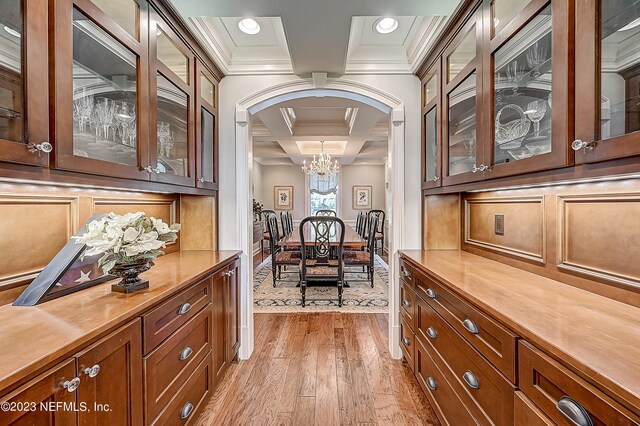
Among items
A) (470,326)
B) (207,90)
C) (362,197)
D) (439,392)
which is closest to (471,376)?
(470,326)

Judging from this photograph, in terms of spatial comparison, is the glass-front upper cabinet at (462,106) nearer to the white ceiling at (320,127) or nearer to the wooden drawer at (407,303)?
the wooden drawer at (407,303)

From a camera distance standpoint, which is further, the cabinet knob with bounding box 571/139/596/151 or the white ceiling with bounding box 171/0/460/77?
the white ceiling with bounding box 171/0/460/77

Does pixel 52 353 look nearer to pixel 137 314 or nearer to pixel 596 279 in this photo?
pixel 137 314

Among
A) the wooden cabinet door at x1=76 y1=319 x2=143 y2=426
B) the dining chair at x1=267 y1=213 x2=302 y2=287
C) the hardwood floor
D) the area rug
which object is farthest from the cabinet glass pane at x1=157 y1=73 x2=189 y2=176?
the dining chair at x1=267 y1=213 x2=302 y2=287

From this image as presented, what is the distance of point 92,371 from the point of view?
0.95 meters

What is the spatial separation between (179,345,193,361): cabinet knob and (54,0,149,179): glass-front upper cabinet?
0.95 metres

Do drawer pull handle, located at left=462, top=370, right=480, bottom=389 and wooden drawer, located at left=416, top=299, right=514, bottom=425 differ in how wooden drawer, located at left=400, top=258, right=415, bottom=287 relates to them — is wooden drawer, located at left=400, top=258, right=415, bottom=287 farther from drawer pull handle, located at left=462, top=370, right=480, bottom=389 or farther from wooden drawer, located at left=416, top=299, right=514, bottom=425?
drawer pull handle, located at left=462, top=370, right=480, bottom=389

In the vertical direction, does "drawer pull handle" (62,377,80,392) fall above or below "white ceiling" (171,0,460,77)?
below

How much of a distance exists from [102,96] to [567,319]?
2.06 m

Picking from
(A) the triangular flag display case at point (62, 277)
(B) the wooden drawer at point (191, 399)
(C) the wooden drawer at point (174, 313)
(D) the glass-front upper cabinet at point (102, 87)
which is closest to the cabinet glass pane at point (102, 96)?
(D) the glass-front upper cabinet at point (102, 87)

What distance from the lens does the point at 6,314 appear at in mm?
1082

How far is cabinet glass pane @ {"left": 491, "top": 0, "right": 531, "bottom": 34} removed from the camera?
1.35 meters

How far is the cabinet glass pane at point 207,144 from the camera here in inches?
93.0

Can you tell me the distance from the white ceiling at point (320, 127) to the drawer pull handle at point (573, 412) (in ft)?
10.8
